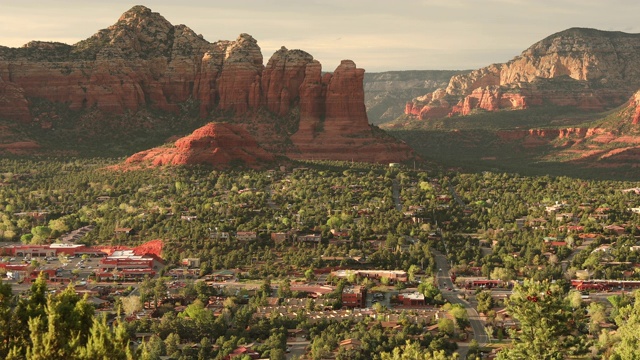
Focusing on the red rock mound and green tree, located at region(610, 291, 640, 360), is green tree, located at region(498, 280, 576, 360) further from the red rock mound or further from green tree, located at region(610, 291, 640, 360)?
the red rock mound

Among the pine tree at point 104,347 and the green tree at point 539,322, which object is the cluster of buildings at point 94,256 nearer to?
the green tree at point 539,322

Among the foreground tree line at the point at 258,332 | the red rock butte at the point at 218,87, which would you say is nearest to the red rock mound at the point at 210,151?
the red rock butte at the point at 218,87

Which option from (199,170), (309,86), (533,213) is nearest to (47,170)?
(199,170)

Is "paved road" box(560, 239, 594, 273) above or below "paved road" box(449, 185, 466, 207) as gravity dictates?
below

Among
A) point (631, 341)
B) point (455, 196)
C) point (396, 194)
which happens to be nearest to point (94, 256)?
point (396, 194)

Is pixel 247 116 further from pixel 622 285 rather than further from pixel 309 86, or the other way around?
pixel 622 285

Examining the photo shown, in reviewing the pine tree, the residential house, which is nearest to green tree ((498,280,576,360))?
the pine tree
